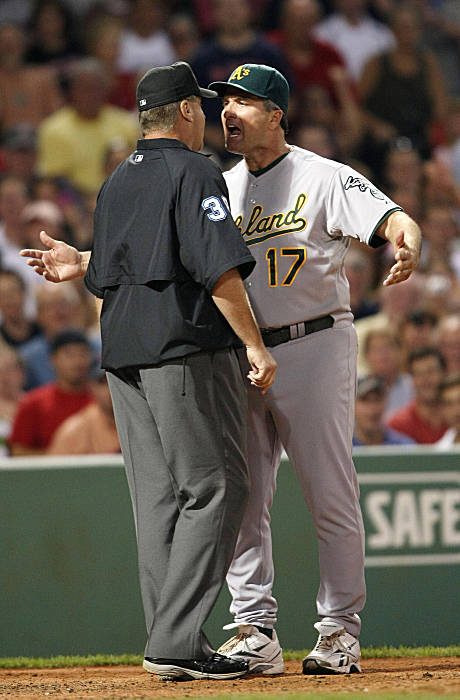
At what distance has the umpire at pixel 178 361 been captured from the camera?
3639 millimetres

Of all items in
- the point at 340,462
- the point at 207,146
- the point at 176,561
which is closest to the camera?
the point at 176,561

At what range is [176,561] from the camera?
366cm

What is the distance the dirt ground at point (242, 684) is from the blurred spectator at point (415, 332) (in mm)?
3633

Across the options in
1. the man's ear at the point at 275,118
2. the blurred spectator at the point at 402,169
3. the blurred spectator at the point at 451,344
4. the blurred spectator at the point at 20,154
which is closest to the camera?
the man's ear at the point at 275,118

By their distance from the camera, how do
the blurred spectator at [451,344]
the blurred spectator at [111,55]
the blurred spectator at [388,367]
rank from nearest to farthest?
1. the blurred spectator at [388,367]
2. the blurred spectator at [451,344]
3. the blurred spectator at [111,55]

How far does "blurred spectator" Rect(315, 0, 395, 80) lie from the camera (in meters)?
10.4

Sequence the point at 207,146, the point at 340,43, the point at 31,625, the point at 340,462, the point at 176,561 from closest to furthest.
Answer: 1. the point at 176,561
2. the point at 340,462
3. the point at 31,625
4. the point at 207,146
5. the point at 340,43

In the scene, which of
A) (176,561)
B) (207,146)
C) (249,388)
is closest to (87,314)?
(207,146)

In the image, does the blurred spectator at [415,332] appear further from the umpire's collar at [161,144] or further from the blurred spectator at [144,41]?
the umpire's collar at [161,144]

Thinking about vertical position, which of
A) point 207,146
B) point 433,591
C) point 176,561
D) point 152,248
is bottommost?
point 433,591

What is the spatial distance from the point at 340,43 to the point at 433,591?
21.8ft

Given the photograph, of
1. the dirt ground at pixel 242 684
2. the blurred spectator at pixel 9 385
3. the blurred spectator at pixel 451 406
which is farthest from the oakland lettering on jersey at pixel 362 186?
the blurred spectator at pixel 9 385

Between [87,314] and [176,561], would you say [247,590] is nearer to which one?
[176,561]

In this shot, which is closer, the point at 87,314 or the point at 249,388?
the point at 249,388
